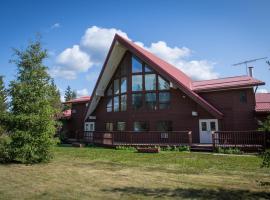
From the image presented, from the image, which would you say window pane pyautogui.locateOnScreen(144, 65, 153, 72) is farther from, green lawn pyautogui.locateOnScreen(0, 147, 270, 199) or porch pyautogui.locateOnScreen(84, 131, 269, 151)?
green lawn pyautogui.locateOnScreen(0, 147, 270, 199)

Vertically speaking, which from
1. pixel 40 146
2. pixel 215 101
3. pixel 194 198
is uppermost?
pixel 215 101

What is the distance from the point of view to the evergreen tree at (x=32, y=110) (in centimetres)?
1243

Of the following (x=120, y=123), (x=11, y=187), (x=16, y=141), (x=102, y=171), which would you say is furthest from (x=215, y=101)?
(x=11, y=187)

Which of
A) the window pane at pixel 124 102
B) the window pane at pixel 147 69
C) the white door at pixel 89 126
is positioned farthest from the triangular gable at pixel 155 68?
the window pane at pixel 124 102

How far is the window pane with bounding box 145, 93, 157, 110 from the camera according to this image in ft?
73.2

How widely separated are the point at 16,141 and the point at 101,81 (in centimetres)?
1307

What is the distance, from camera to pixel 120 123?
24.0 m

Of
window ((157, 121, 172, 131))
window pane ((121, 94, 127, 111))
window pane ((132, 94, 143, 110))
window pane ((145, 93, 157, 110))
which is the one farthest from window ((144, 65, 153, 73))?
window ((157, 121, 172, 131))

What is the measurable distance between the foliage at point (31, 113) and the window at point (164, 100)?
10859 mm

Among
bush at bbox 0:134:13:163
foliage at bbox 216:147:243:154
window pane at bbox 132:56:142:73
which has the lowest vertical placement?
foliage at bbox 216:147:243:154

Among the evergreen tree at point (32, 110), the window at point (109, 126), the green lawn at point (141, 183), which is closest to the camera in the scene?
the green lawn at point (141, 183)

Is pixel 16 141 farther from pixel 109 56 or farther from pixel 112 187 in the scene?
pixel 109 56

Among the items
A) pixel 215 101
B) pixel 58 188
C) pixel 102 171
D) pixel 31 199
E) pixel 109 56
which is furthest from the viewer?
pixel 109 56

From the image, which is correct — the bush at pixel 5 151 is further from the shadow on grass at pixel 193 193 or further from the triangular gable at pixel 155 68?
the triangular gable at pixel 155 68
